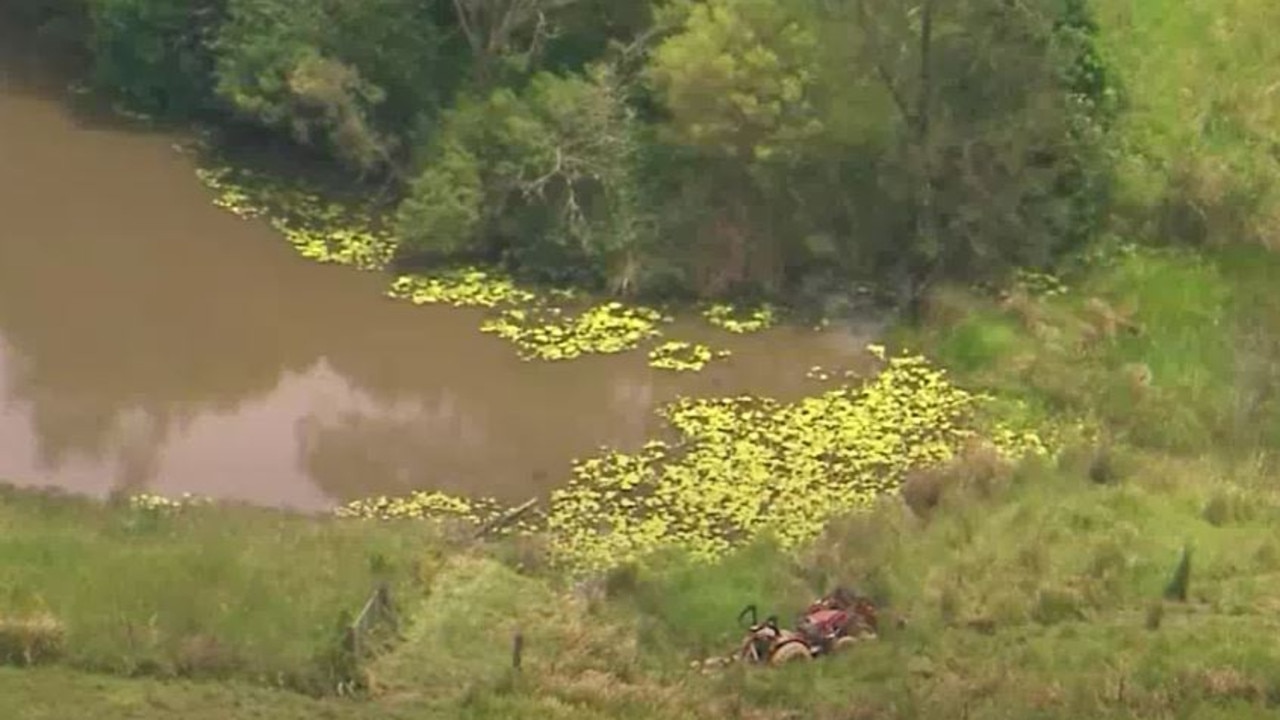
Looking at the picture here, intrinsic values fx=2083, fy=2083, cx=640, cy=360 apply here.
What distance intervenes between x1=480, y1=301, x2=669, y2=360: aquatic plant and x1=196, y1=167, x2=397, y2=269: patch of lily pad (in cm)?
223

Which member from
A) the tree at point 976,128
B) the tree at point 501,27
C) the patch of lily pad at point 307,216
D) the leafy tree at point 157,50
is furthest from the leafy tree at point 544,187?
the leafy tree at point 157,50

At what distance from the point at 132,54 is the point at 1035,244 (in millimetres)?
12983

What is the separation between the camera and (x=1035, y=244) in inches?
974

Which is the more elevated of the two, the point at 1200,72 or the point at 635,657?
the point at 1200,72

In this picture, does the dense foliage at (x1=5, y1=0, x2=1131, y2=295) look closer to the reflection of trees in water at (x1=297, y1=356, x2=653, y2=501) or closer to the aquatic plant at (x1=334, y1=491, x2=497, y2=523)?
the reflection of trees in water at (x1=297, y1=356, x2=653, y2=501)

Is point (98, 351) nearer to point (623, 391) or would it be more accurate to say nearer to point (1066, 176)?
point (623, 391)

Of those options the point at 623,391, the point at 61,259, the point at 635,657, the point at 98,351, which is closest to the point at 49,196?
the point at 61,259

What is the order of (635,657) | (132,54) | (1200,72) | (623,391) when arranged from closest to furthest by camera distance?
(635,657), (623,391), (1200,72), (132,54)

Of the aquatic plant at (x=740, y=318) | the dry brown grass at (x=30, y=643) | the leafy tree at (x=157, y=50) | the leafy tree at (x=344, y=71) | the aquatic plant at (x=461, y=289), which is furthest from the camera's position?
the leafy tree at (x=157, y=50)

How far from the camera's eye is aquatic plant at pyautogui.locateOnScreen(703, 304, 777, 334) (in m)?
24.2

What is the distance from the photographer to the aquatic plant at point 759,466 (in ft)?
64.3

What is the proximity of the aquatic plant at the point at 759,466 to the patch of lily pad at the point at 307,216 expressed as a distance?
5523 mm

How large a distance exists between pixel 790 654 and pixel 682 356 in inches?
320

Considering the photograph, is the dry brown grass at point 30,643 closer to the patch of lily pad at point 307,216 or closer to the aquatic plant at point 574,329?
the aquatic plant at point 574,329
